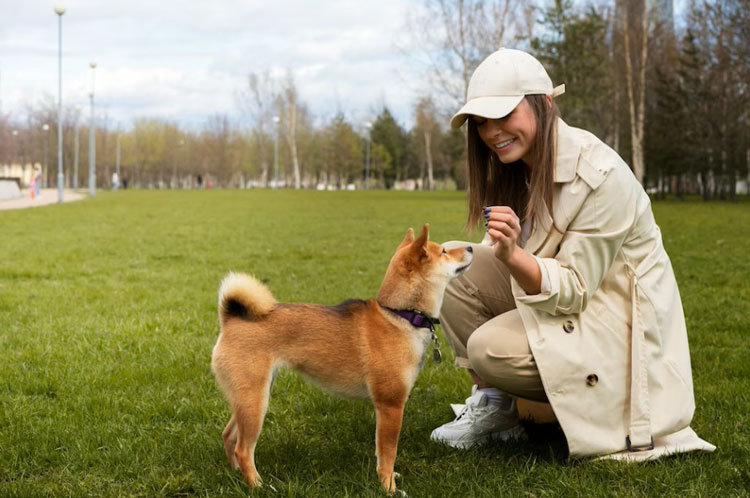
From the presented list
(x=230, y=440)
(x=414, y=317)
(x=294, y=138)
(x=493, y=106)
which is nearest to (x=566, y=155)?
(x=493, y=106)

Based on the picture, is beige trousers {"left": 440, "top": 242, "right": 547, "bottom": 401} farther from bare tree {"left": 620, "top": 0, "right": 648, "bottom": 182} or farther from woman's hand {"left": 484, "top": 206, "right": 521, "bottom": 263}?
bare tree {"left": 620, "top": 0, "right": 648, "bottom": 182}

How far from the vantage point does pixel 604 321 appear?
3143 mm

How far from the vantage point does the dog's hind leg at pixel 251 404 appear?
2.84 meters

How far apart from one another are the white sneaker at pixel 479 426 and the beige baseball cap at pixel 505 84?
1.54 m

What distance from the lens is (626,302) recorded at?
10.5ft

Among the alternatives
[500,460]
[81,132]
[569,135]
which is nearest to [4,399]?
[500,460]

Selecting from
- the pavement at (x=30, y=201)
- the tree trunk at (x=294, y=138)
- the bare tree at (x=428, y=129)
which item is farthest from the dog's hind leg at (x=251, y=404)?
the tree trunk at (x=294, y=138)

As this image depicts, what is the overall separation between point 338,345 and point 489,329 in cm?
77

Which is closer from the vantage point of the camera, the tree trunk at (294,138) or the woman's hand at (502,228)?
the woman's hand at (502,228)

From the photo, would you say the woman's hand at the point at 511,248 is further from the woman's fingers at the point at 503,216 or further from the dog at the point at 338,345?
the dog at the point at 338,345

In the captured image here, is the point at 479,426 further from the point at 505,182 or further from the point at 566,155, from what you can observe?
the point at 566,155

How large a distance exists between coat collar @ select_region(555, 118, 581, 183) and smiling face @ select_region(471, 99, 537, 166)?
13 cm

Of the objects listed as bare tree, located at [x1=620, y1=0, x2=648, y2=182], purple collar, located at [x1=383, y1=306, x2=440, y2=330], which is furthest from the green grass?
bare tree, located at [x1=620, y1=0, x2=648, y2=182]

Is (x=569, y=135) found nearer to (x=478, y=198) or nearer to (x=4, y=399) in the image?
(x=478, y=198)
